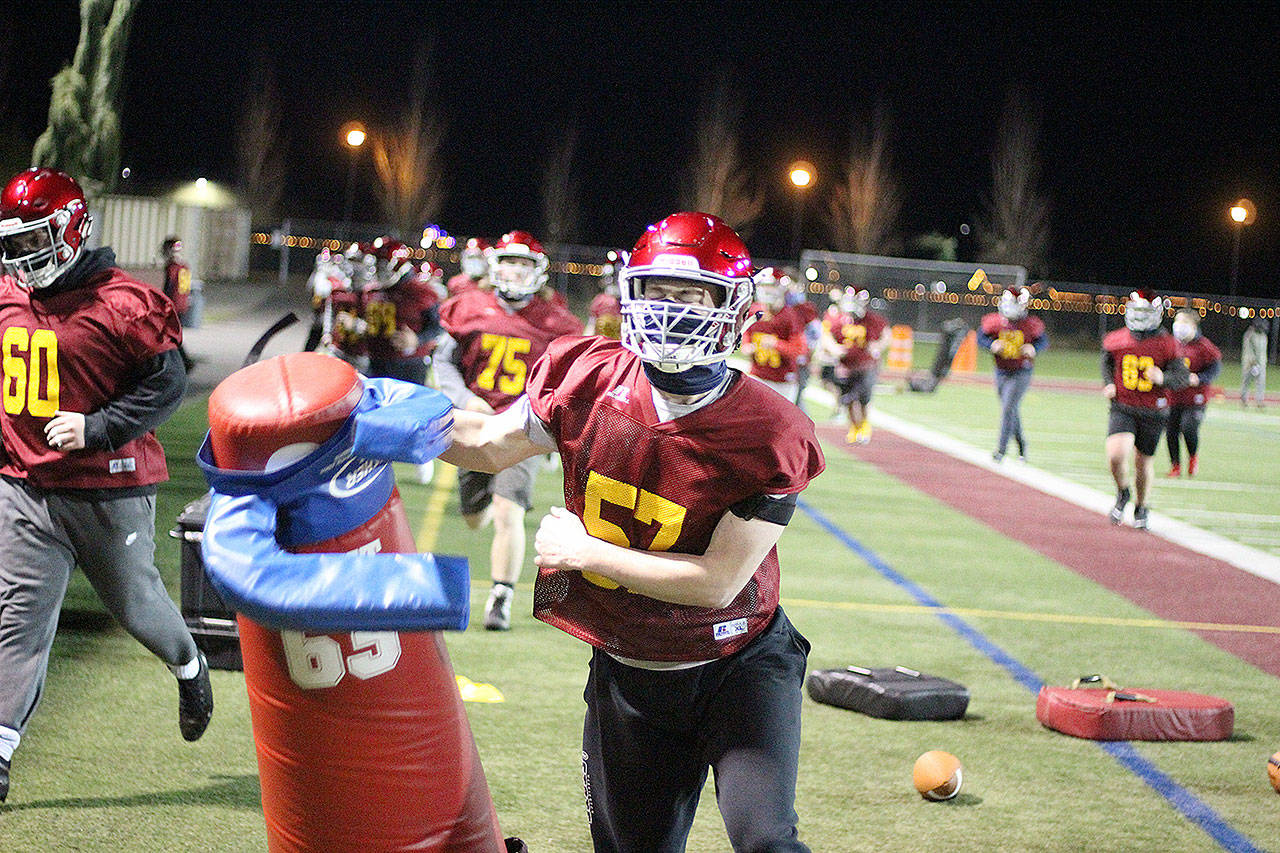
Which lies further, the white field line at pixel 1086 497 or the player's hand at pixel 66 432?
the white field line at pixel 1086 497

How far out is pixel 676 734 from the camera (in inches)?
139

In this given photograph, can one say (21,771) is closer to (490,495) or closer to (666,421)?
(666,421)

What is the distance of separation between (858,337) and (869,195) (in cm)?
4163

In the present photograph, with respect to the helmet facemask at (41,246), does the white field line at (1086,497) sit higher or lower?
lower

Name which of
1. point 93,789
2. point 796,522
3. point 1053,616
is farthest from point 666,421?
point 796,522

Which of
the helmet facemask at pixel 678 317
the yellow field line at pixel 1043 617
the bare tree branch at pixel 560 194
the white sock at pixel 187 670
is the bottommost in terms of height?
the yellow field line at pixel 1043 617

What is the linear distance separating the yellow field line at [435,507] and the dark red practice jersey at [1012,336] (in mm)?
7030

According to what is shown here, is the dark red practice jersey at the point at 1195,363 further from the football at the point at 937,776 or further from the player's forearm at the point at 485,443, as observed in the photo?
the player's forearm at the point at 485,443

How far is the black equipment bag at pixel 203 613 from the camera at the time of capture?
529cm

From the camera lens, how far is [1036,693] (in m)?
7.11

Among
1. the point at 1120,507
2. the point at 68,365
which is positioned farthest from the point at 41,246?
the point at 1120,507

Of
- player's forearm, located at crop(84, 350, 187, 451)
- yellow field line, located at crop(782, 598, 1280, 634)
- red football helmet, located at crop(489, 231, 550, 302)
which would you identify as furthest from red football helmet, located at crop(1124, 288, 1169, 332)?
player's forearm, located at crop(84, 350, 187, 451)

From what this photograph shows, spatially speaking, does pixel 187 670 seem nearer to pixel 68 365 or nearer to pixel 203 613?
pixel 203 613

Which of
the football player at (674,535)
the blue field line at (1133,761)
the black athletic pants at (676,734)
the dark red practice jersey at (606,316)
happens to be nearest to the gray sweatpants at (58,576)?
the football player at (674,535)
